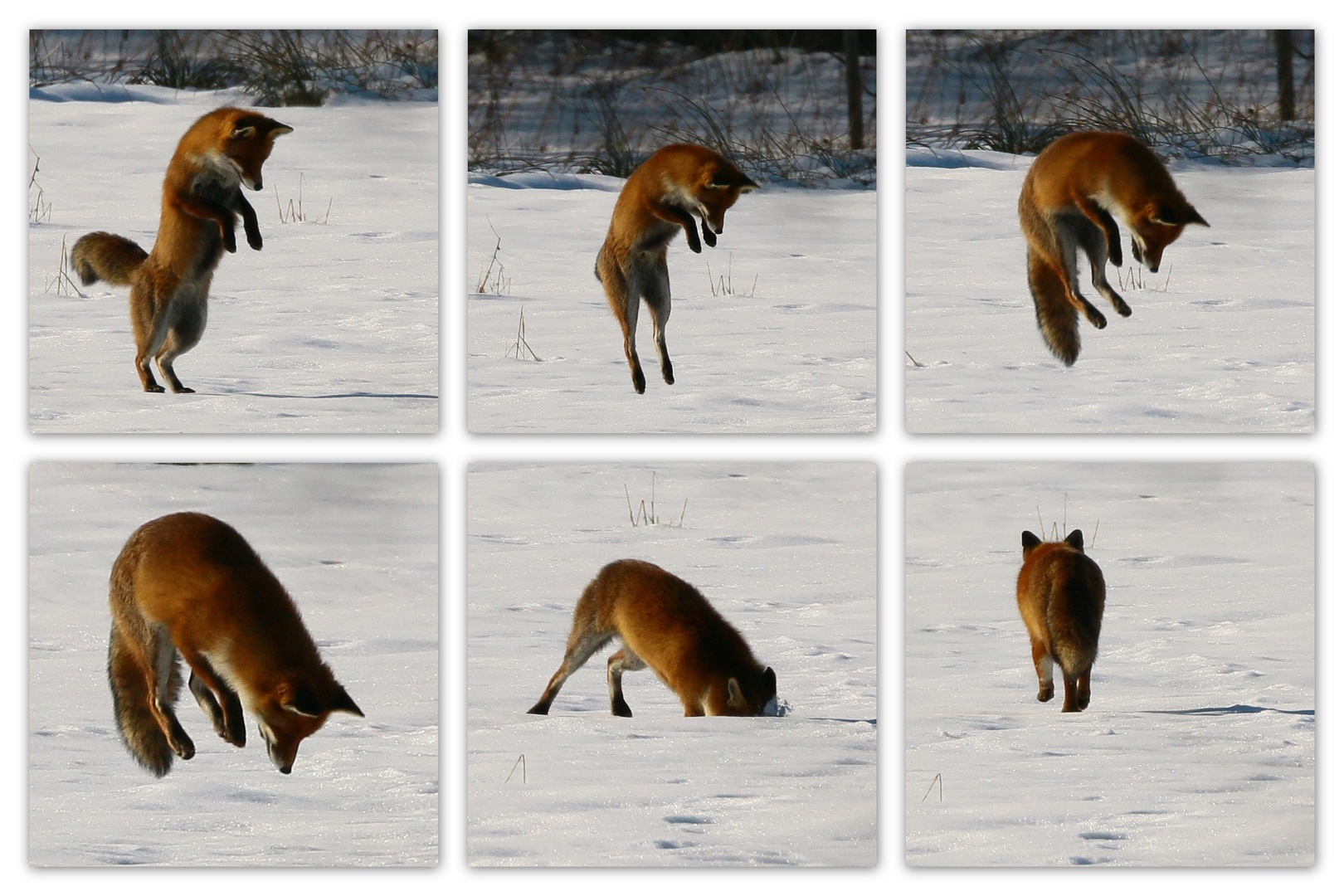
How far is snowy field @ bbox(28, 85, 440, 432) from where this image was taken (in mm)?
5242

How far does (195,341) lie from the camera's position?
527cm

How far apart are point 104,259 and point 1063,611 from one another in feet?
10.1

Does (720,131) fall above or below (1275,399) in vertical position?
above

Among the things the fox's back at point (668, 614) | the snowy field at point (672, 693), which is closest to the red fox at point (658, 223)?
the snowy field at point (672, 693)

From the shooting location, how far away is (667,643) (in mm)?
5180

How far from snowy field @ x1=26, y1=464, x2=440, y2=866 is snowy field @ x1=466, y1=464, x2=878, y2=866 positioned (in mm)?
189

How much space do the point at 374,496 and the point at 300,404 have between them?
36 cm

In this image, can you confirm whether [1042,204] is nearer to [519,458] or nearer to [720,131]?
[720,131]

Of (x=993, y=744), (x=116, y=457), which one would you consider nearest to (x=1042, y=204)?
(x=993, y=744)

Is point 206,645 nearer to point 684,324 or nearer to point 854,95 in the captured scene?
point 684,324

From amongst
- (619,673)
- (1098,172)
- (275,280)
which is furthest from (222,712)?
(1098,172)

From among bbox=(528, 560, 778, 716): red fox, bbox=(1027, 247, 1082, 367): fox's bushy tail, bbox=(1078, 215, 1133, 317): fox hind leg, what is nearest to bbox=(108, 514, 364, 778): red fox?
bbox=(528, 560, 778, 716): red fox

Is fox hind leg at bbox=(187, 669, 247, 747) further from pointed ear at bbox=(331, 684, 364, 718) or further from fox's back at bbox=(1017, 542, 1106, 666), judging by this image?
fox's back at bbox=(1017, 542, 1106, 666)

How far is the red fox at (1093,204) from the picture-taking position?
17.3ft
